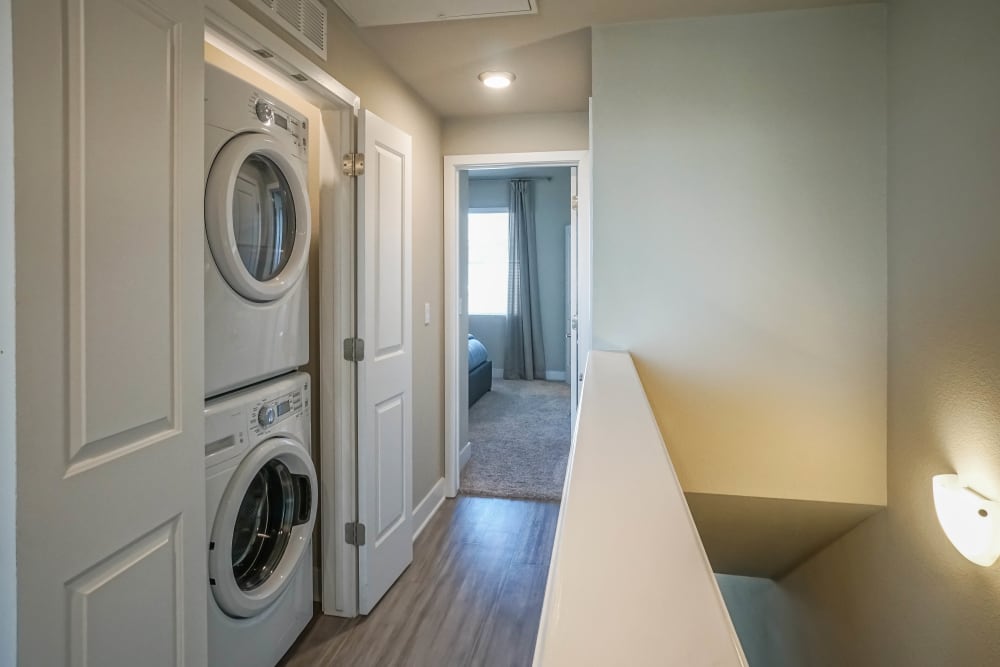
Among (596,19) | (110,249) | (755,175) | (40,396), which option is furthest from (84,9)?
(755,175)

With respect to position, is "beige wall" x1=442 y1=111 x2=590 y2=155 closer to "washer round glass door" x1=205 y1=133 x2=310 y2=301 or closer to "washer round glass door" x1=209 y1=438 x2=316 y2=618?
"washer round glass door" x1=205 y1=133 x2=310 y2=301

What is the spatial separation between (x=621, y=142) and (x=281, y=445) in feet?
5.51

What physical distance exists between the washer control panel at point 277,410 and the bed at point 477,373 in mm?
3675

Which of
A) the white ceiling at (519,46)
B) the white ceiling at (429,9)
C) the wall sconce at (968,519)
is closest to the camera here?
the wall sconce at (968,519)

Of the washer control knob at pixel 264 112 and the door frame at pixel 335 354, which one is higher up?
the washer control knob at pixel 264 112

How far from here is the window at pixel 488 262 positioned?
7.41 meters

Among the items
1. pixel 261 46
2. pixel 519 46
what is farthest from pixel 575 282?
pixel 261 46

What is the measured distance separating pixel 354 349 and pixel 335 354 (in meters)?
0.07

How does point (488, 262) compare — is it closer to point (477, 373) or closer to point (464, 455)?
point (477, 373)

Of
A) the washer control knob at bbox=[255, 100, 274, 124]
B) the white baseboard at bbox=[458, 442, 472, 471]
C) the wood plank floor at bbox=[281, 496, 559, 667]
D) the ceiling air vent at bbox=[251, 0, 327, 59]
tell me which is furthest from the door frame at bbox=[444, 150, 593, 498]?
the washer control knob at bbox=[255, 100, 274, 124]

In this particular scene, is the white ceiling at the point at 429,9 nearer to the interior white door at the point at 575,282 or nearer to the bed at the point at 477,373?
the interior white door at the point at 575,282

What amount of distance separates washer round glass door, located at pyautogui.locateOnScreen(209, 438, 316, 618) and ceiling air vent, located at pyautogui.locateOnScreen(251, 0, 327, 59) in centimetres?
130

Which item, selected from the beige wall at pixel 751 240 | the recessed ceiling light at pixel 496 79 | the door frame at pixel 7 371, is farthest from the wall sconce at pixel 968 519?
the recessed ceiling light at pixel 496 79

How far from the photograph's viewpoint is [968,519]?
144 centimetres
